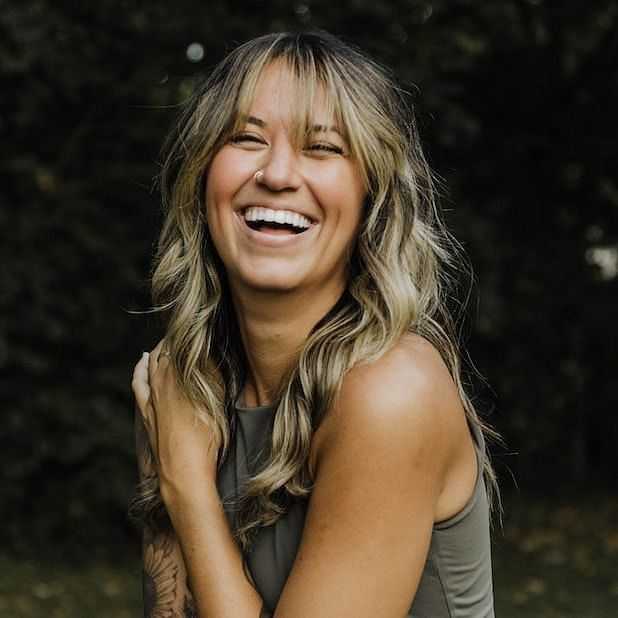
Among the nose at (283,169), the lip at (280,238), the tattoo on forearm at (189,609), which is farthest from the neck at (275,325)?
the tattoo on forearm at (189,609)

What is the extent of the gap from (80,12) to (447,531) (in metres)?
5.66

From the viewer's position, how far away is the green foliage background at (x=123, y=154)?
710 centimetres

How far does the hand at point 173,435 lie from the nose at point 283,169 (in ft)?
1.83

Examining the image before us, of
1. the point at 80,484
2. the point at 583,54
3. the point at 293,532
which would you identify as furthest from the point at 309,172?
the point at 583,54

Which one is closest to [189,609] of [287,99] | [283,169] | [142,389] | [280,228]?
[142,389]

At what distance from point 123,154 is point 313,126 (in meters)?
5.62

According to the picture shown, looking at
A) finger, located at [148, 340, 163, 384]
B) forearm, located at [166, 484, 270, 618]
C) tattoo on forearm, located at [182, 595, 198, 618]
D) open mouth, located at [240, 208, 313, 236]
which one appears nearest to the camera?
forearm, located at [166, 484, 270, 618]

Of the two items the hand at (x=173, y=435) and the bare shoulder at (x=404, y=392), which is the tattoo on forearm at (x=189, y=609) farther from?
the bare shoulder at (x=404, y=392)

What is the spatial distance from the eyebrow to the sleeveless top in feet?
2.14

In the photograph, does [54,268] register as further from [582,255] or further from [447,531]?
[447,531]

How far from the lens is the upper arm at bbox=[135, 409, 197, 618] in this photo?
2.55m

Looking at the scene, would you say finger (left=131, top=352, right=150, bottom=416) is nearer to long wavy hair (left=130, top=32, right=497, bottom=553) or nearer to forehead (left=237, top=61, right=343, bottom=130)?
long wavy hair (left=130, top=32, right=497, bottom=553)

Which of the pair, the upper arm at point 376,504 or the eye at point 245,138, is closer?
the upper arm at point 376,504

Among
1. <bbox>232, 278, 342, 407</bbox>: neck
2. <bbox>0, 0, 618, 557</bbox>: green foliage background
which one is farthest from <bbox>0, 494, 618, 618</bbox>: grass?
<bbox>232, 278, 342, 407</bbox>: neck
